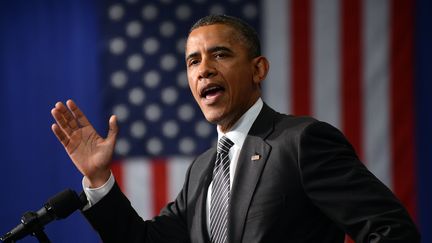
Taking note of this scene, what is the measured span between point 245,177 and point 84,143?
467mm

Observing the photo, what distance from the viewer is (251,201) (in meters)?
1.43

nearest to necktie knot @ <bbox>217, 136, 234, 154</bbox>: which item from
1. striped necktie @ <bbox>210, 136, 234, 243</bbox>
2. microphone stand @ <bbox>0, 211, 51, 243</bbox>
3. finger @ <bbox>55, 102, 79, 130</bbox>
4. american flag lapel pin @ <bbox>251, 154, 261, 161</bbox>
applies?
striped necktie @ <bbox>210, 136, 234, 243</bbox>

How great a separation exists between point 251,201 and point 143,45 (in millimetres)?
1997

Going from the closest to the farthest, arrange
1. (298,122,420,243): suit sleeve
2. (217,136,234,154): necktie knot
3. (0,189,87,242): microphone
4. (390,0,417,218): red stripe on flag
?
(298,122,420,243): suit sleeve < (0,189,87,242): microphone < (217,136,234,154): necktie knot < (390,0,417,218): red stripe on flag

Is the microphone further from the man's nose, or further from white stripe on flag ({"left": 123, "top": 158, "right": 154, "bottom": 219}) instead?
white stripe on flag ({"left": 123, "top": 158, "right": 154, "bottom": 219})

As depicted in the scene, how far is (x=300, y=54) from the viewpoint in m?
3.22

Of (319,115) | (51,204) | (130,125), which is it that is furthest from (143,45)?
(51,204)

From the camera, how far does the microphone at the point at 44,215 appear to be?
1.38 meters

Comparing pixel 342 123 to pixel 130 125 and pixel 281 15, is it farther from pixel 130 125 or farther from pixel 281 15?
pixel 130 125

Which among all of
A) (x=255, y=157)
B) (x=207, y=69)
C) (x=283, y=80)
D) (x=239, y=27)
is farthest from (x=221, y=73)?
(x=283, y=80)

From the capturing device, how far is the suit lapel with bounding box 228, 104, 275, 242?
56.4 inches

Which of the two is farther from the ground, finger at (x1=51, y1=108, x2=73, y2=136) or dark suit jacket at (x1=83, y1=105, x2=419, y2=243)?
finger at (x1=51, y1=108, x2=73, y2=136)

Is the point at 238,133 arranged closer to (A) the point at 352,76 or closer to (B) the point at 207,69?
(B) the point at 207,69

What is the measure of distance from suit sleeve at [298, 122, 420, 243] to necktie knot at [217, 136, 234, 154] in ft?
0.82
